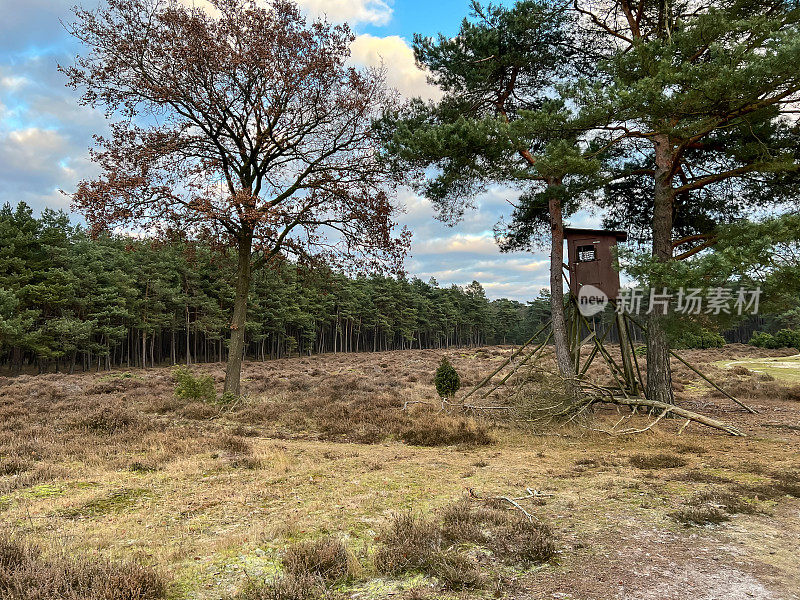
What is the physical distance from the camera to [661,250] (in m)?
11.5

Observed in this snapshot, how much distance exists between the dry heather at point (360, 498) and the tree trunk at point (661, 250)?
1750 millimetres

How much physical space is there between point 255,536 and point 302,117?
13.3 metres

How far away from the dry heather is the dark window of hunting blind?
469 cm

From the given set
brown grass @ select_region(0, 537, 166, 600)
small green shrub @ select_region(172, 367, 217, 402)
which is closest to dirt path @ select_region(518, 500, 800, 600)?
brown grass @ select_region(0, 537, 166, 600)

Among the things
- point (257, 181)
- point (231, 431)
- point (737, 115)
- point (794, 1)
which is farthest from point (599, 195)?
point (231, 431)

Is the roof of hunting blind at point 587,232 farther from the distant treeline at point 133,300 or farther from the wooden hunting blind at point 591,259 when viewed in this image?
the distant treeline at point 133,300

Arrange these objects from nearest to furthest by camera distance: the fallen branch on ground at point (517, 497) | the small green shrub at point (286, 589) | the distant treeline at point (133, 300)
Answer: the small green shrub at point (286, 589) < the fallen branch on ground at point (517, 497) < the distant treeline at point (133, 300)

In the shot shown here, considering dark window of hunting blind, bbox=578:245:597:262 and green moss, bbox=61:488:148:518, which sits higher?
dark window of hunting blind, bbox=578:245:597:262

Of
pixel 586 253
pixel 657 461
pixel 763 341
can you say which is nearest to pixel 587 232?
pixel 586 253

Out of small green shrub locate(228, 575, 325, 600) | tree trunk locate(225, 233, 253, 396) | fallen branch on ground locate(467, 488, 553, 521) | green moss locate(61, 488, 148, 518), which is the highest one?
tree trunk locate(225, 233, 253, 396)

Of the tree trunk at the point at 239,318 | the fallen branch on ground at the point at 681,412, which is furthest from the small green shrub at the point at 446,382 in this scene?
the tree trunk at the point at 239,318

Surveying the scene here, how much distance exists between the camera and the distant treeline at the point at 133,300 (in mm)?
31375

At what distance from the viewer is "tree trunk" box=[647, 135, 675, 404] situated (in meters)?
11.5
